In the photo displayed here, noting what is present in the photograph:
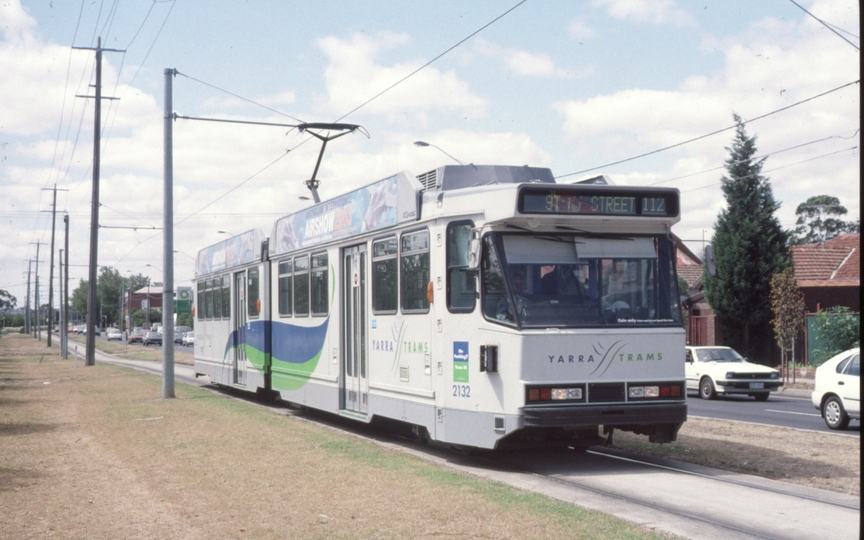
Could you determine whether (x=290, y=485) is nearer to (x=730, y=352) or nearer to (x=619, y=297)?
(x=619, y=297)

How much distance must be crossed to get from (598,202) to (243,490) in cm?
496

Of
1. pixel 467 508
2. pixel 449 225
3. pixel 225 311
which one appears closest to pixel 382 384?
pixel 449 225

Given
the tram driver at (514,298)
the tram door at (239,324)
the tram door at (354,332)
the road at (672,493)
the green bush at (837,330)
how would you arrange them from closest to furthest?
the road at (672,493) → the tram driver at (514,298) → the tram door at (354,332) → the tram door at (239,324) → the green bush at (837,330)

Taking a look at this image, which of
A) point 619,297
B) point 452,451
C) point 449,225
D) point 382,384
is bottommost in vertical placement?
point 452,451

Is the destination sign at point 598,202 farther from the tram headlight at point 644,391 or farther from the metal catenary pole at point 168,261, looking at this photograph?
the metal catenary pole at point 168,261

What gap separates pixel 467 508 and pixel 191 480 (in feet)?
11.2

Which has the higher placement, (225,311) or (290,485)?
(225,311)

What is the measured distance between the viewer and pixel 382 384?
1370cm

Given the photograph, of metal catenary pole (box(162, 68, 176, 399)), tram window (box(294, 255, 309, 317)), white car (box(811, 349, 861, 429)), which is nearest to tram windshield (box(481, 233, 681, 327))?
white car (box(811, 349, 861, 429))

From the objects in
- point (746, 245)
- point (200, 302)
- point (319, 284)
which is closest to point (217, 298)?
point (200, 302)

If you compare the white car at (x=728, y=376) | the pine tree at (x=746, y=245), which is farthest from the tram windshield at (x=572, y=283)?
the pine tree at (x=746, y=245)

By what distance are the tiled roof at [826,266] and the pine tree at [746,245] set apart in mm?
3042

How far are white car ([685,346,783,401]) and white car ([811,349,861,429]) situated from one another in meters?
7.83

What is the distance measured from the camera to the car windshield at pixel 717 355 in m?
26.7
